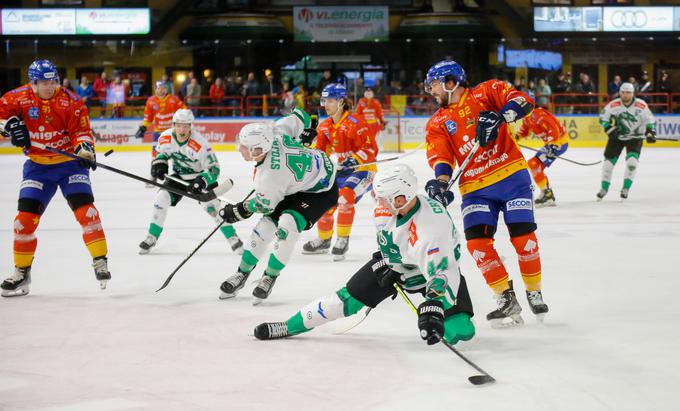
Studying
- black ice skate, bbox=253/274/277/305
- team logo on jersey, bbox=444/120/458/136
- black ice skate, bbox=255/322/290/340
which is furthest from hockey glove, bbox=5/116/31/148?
team logo on jersey, bbox=444/120/458/136

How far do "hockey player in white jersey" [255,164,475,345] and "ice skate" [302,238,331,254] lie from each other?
308 centimetres

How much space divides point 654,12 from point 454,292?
22.7 meters

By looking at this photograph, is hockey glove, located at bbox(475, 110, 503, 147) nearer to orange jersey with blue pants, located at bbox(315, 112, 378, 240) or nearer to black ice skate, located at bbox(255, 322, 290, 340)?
black ice skate, located at bbox(255, 322, 290, 340)

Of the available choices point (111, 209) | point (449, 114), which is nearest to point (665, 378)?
point (449, 114)

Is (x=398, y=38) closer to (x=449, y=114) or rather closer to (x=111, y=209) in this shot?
(x=111, y=209)

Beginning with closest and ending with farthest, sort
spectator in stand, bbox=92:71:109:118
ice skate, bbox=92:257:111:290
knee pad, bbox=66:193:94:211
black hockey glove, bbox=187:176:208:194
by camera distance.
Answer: knee pad, bbox=66:193:94:211
ice skate, bbox=92:257:111:290
black hockey glove, bbox=187:176:208:194
spectator in stand, bbox=92:71:109:118

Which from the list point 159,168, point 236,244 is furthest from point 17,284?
point 236,244

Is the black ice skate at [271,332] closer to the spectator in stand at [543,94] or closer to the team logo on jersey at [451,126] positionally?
the team logo on jersey at [451,126]

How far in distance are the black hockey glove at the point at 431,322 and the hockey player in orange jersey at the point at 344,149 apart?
375cm

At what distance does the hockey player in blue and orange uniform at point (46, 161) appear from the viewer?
581 centimetres

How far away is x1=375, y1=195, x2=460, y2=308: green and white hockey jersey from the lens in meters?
4.00

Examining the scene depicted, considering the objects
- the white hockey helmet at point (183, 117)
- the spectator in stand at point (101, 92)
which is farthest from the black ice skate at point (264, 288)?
the spectator in stand at point (101, 92)

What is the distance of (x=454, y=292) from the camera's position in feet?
13.7

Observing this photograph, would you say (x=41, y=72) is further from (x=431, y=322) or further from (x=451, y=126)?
(x=431, y=322)
